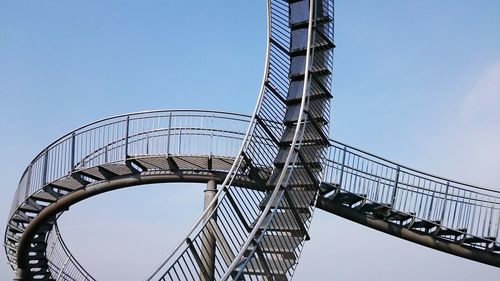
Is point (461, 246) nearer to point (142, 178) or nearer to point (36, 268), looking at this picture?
point (142, 178)

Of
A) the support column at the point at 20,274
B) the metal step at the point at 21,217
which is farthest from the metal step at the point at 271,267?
the support column at the point at 20,274

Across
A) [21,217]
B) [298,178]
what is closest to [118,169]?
[21,217]

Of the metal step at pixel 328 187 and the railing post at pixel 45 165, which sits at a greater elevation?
the metal step at pixel 328 187

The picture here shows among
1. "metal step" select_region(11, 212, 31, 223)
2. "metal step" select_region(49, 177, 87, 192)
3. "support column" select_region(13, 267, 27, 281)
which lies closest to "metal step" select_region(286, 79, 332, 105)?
"metal step" select_region(49, 177, 87, 192)

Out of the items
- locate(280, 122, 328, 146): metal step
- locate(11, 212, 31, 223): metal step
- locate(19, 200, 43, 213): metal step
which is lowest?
locate(11, 212, 31, 223): metal step

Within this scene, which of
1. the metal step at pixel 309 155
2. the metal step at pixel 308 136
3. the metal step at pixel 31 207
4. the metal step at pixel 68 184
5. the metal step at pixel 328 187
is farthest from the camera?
the metal step at pixel 31 207

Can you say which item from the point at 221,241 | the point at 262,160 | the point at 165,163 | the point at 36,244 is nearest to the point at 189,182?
the point at 165,163

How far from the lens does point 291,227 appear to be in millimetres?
11992

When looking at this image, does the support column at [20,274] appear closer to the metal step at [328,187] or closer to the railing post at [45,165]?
the railing post at [45,165]

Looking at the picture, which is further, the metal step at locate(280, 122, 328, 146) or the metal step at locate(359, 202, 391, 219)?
the metal step at locate(359, 202, 391, 219)

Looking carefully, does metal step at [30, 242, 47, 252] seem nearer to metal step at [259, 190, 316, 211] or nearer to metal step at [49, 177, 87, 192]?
metal step at [49, 177, 87, 192]

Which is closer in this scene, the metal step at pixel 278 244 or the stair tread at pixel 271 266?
the stair tread at pixel 271 266

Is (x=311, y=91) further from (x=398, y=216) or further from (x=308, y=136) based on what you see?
(x=398, y=216)

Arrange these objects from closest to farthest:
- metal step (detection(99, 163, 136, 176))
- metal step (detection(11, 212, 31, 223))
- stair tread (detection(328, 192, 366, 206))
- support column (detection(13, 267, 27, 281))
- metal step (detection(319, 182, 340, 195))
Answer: metal step (detection(319, 182, 340, 195)), stair tread (detection(328, 192, 366, 206)), metal step (detection(99, 163, 136, 176)), metal step (detection(11, 212, 31, 223)), support column (detection(13, 267, 27, 281))
